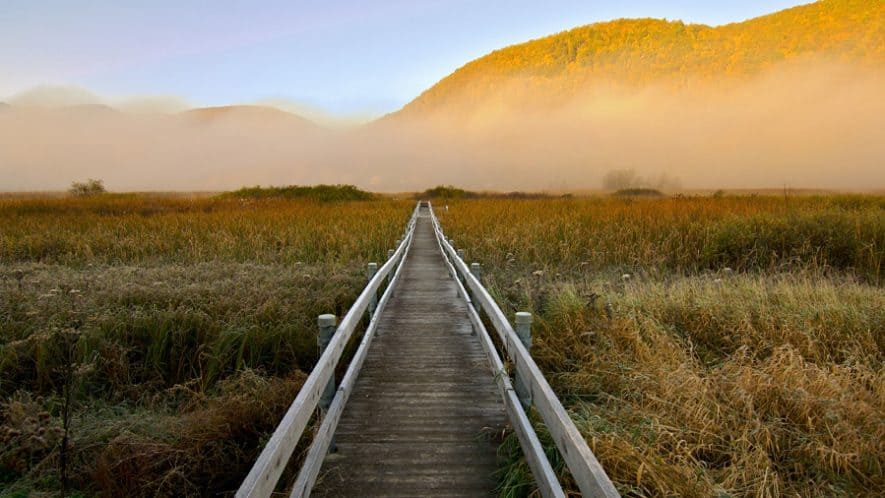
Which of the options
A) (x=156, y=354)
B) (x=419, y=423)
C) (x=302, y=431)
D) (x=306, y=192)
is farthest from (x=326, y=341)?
(x=306, y=192)

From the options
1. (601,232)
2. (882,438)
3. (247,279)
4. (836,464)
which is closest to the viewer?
(836,464)

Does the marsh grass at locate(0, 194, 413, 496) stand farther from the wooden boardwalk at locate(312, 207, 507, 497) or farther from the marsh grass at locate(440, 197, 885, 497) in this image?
the marsh grass at locate(440, 197, 885, 497)

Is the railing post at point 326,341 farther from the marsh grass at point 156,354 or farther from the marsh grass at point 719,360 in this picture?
the marsh grass at point 719,360

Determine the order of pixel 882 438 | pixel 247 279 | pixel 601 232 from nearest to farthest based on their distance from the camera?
pixel 882 438 < pixel 247 279 < pixel 601 232

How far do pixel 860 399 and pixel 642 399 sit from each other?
2004 millimetres

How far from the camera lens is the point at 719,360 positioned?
5762 millimetres

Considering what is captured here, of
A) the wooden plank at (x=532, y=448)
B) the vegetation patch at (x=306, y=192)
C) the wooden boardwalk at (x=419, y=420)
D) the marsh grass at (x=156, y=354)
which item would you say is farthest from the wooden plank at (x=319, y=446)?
the vegetation patch at (x=306, y=192)

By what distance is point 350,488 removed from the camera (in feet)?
10.1

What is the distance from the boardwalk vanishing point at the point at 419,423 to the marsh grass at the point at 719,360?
333 millimetres

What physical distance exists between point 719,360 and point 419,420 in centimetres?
388

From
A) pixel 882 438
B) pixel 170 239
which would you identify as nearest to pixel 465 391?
pixel 882 438

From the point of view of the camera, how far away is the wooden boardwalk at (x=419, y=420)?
319cm

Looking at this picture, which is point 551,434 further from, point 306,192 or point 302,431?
point 306,192

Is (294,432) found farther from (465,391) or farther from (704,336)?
(704,336)
